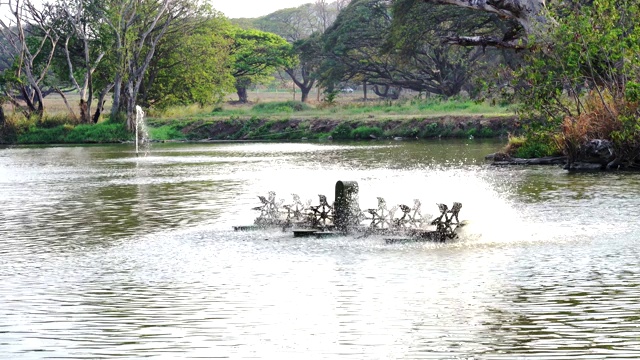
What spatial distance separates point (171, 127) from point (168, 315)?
178ft

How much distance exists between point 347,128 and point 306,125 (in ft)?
11.3

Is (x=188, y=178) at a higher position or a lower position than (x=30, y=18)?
lower

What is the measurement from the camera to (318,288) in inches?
499

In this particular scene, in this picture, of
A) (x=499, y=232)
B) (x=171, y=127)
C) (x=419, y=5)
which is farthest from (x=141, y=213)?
(x=171, y=127)

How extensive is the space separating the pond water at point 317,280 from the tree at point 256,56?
72.7m

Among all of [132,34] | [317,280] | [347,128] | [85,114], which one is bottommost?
[317,280]

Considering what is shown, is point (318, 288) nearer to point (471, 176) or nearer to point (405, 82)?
point (471, 176)

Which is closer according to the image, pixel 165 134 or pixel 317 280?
pixel 317 280

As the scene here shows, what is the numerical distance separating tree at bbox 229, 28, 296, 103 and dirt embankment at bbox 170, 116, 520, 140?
34.7 m

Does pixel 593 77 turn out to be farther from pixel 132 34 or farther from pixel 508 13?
pixel 132 34

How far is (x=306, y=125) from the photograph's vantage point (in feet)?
201

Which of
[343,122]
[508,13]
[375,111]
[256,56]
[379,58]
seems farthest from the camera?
[256,56]

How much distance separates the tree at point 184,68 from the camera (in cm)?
7300

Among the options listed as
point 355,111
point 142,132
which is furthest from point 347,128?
point 142,132
